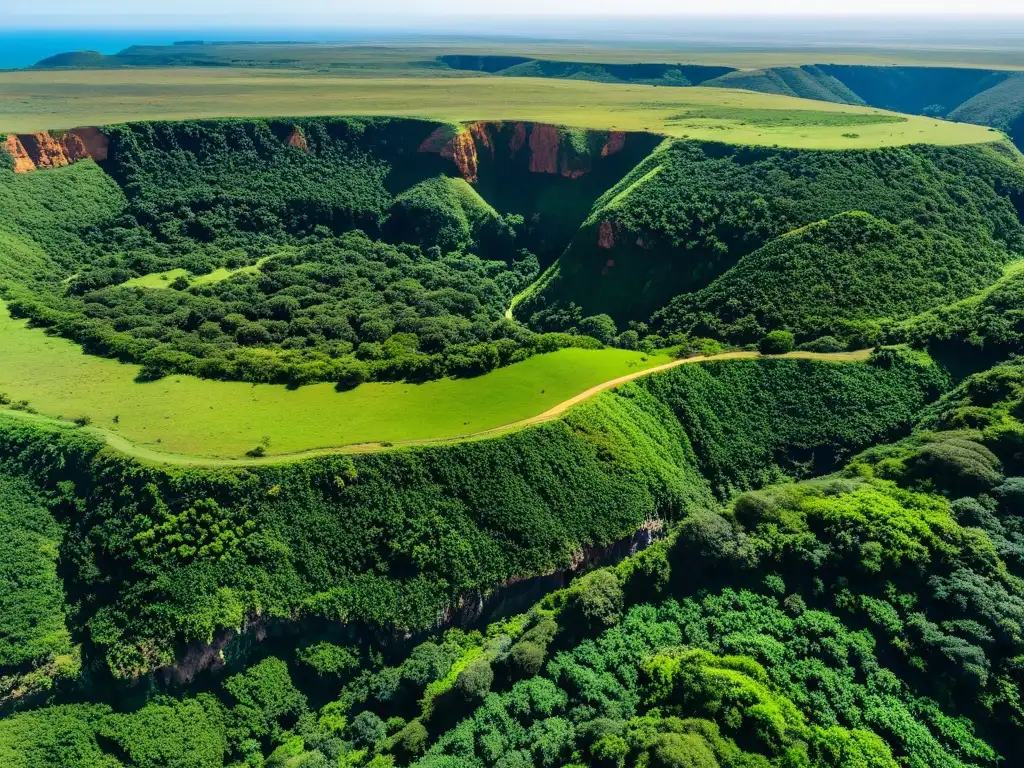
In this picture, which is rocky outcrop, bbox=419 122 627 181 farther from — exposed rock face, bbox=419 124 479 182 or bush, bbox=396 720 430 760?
bush, bbox=396 720 430 760

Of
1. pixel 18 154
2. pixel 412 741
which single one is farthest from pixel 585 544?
pixel 18 154

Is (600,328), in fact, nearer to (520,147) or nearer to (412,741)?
(412,741)

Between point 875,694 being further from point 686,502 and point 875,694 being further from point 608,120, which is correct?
point 608,120

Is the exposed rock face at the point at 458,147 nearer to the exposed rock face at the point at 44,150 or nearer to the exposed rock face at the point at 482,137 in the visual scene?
the exposed rock face at the point at 482,137

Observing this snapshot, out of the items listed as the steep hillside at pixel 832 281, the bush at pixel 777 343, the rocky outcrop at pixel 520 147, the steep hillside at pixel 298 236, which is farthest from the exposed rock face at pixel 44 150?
the bush at pixel 777 343

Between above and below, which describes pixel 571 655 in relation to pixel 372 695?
above

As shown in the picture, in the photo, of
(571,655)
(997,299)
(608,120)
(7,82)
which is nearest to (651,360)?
(571,655)
